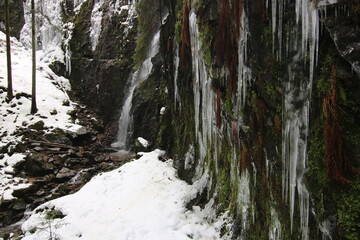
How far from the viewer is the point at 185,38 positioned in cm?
770

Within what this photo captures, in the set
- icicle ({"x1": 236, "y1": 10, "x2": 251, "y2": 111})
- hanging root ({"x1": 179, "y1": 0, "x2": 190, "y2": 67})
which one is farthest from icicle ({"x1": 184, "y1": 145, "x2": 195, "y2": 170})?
icicle ({"x1": 236, "y1": 10, "x2": 251, "y2": 111})

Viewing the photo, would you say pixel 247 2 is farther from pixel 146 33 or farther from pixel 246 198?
pixel 146 33

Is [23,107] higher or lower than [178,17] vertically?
lower

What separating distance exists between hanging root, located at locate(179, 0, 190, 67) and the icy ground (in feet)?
21.8

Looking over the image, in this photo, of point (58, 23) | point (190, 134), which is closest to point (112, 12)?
point (58, 23)

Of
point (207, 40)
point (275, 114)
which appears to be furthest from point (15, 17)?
point (275, 114)

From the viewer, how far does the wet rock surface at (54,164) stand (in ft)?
29.2

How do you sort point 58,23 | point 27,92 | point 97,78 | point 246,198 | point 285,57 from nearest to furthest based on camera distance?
point 285,57
point 246,198
point 27,92
point 97,78
point 58,23

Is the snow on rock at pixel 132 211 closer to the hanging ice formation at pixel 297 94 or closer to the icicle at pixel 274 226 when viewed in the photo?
the icicle at pixel 274 226

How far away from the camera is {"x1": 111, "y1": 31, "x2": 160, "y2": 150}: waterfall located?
14.8m

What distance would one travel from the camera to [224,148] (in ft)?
19.8

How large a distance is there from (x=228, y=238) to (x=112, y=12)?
16436 millimetres

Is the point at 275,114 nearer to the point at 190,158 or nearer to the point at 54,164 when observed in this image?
the point at 190,158

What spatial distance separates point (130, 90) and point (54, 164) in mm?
6240
